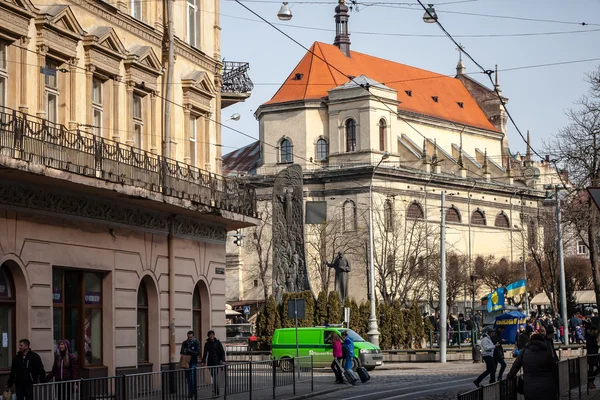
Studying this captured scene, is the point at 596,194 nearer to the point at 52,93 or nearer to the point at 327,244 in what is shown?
the point at 52,93

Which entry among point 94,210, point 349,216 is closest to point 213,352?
point 94,210

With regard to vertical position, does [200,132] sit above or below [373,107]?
below

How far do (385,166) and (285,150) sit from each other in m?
10.9

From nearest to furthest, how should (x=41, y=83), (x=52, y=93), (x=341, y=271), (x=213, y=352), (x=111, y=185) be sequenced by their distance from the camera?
(x=41, y=83) < (x=111, y=185) < (x=52, y=93) < (x=213, y=352) < (x=341, y=271)

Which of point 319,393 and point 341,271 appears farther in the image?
point 341,271

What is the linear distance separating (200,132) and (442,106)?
90.6 meters

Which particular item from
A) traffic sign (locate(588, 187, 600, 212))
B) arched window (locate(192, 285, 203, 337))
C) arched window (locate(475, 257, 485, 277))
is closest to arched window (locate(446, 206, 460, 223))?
arched window (locate(475, 257, 485, 277))

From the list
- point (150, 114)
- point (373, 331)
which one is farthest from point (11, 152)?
point (373, 331)

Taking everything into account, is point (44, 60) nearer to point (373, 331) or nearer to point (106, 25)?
point (106, 25)

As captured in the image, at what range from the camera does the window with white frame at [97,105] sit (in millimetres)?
27828

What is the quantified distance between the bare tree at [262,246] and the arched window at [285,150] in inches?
274

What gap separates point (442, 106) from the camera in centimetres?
12300

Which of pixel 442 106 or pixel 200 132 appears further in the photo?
pixel 442 106

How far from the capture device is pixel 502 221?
119 meters
